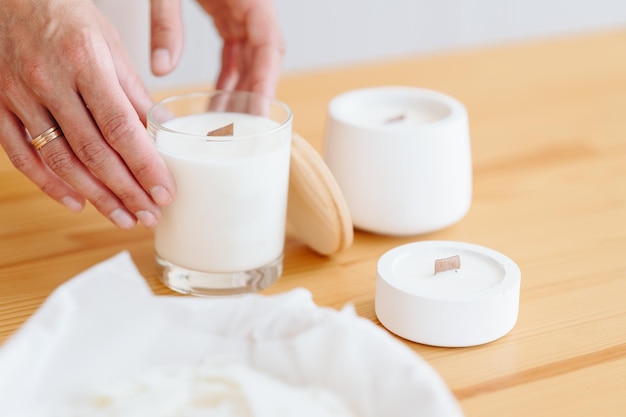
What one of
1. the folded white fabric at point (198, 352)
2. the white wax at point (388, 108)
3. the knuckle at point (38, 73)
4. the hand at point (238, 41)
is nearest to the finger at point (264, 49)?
the hand at point (238, 41)

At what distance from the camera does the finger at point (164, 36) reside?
112cm

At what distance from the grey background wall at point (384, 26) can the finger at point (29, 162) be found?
1.37 metres

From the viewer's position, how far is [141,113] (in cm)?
101

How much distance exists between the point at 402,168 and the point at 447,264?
0.61 feet

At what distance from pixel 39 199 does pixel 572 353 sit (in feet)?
2.18

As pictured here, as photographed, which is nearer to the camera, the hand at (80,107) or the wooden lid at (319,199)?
the hand at (80,107)

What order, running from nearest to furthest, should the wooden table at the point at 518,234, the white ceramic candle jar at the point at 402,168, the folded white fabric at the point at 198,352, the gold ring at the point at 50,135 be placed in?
1. the folded white fabric at the point at 198,352
2. the wooden table at the point at 518,234
3. the gold ring at the point at 50,135
4. the white ceramic candle jar at the point at 402,168

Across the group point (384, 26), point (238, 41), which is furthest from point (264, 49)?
point (384, 26)

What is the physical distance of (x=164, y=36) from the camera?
1124 mm

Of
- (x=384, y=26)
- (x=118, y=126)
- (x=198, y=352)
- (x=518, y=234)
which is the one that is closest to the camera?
(x=198, y=352)

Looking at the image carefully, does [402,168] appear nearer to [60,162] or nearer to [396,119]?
[396,119]

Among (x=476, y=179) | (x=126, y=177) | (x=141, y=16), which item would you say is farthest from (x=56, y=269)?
(x=141, y=16)

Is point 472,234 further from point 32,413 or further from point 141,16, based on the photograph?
point 141,16

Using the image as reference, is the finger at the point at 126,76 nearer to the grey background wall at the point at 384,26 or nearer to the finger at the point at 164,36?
the finger at the point at 164,36
